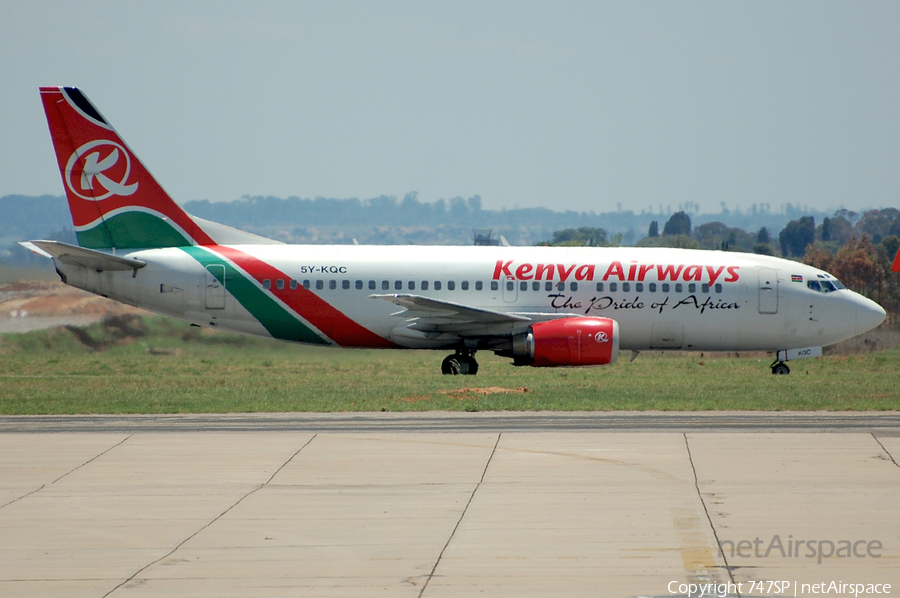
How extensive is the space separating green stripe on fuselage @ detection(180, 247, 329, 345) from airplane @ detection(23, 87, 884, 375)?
0.03 meters

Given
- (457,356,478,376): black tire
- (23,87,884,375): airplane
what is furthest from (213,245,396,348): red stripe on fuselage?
(457,356,478,376): black tire

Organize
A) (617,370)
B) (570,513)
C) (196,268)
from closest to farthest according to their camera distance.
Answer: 1. (570,513)
2. (196,268)
3. (617,370)

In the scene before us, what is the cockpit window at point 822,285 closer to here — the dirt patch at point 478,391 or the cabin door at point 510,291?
the cabin door at point 510,291

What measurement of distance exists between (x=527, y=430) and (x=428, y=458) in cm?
337

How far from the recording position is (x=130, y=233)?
3002 cm

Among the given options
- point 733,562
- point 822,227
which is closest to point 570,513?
point 733,562

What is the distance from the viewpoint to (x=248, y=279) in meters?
29.5

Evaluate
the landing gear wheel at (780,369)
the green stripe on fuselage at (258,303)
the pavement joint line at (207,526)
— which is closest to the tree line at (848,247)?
the landing gear wheel at (780,369)

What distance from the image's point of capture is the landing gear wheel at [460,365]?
30.2m

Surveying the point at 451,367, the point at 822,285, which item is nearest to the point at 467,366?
the point at 451,367

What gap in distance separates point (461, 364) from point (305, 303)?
474cm

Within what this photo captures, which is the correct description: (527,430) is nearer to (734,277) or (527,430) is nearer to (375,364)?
(734,277)

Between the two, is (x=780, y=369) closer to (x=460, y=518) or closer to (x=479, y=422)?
(x=479, y=422)

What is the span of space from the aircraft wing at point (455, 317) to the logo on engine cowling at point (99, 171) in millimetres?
7998
